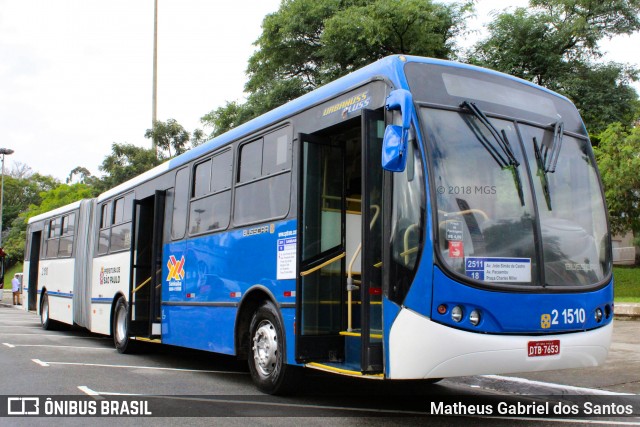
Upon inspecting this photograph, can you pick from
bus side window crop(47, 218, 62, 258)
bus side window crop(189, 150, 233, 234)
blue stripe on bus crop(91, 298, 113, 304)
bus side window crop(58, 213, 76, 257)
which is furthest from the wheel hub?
Answer: bus side window crop(47, 218, 62, 258)

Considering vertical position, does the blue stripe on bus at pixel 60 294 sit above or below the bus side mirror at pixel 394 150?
below

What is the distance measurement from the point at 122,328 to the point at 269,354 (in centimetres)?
562

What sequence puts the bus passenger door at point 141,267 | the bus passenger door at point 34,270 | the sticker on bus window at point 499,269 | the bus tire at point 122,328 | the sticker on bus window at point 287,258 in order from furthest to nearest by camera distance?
the bus passenger door at point 34,270
the bus tire at point 122,328
the bus passenger door at point 141,267
the sticker on bus window at point 287,258
the sticker on bus window at point 499,269

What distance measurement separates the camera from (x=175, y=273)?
10133 mm

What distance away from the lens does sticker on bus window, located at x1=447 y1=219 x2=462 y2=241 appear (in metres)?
5.52

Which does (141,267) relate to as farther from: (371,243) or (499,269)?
(499,269)

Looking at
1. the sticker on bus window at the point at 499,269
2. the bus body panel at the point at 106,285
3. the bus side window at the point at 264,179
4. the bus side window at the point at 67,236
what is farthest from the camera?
the bus side window at the point at 67,236

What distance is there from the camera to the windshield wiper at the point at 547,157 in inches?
238

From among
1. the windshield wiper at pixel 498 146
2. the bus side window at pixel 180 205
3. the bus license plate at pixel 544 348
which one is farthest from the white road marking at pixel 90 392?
the windshield wiper at pixel 498 146

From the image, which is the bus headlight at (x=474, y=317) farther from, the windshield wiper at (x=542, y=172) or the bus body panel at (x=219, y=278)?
the bus body panel at (x=219, y=278)

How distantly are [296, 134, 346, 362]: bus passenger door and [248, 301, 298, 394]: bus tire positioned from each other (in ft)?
1.52

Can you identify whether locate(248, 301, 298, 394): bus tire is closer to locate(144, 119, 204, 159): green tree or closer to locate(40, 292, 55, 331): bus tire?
locate(40, 292, 55, 331): bus tire

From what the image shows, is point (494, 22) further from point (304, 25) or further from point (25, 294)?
point (25, 294)

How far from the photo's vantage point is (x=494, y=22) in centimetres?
2423
